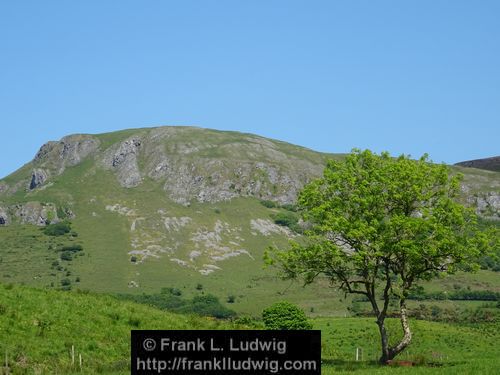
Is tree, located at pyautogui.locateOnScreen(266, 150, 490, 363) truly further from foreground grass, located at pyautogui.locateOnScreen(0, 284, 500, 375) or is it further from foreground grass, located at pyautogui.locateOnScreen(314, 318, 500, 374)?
foreground grass, located at pyautogui.locateOnScreen(314, 318, 500, 374)

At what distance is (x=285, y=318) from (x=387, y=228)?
44334mm

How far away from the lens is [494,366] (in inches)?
1469

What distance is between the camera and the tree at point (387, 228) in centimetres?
4584

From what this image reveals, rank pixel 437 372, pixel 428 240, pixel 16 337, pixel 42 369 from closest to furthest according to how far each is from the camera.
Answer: pixel 437 372
pixel 42 369
pixel 16 337
pixel 428 240

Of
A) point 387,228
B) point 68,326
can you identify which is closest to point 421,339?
point 387,228

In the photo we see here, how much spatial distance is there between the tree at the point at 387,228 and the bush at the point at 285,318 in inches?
1488

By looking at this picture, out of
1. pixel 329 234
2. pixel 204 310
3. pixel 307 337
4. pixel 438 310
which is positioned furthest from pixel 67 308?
pixel 204 310

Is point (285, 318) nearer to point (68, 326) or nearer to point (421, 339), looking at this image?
point (421, 339)

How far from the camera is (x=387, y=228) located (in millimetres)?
46188

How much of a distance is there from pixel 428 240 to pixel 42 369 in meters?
26.5

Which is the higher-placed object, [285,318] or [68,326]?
[68,326]

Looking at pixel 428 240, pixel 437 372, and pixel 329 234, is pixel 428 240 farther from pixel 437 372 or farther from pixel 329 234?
pixel 437 372

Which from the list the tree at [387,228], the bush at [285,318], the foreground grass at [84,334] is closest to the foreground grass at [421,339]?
the bush at [285,318]

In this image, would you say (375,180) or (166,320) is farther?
(166,320)
